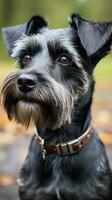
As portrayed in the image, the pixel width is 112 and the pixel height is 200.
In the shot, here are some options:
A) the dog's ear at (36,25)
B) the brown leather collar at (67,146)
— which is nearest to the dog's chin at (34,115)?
the brown leather collar at (67,146)

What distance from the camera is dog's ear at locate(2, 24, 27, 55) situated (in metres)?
7.45

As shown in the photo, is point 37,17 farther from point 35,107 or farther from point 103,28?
point 35,107

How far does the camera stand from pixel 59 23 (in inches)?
1200

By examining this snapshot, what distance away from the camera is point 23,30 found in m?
7.46

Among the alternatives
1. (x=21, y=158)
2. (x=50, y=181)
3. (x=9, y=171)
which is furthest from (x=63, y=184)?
(x=21, y=158)

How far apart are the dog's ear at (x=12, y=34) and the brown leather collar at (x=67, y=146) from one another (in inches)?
42.1

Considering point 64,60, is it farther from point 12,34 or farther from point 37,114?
point 12,34

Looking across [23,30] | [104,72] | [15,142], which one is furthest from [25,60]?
[104,72]

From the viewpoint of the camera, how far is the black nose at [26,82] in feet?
21.0

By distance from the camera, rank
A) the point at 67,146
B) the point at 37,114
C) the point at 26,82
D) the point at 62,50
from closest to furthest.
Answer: the point at 26,82, the point at 37,114, the point at 62,50, the point at 67,146

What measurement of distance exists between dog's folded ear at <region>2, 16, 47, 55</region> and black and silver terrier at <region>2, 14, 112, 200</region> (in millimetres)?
154

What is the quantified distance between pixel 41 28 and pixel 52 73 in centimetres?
88

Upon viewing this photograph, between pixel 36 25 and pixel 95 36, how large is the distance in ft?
2.56

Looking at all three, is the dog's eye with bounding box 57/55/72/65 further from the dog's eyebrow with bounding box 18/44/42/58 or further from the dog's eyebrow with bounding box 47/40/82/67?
the dog's eyebrow with bounding box 18/44/42/58
